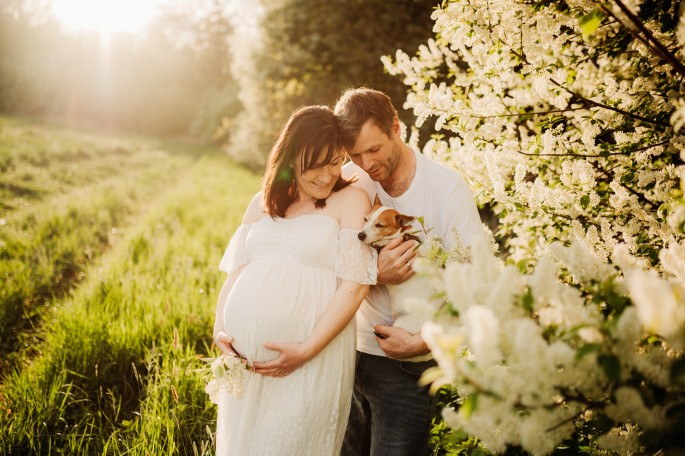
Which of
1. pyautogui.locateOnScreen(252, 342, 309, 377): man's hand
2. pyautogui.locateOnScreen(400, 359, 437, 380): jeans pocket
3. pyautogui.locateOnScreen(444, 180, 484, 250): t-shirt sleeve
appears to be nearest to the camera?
pyautogui.locateOnScreen(252, 342, 309, 377): man's hand

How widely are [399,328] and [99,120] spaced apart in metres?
37.9

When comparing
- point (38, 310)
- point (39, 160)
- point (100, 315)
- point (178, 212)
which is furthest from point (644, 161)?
point (39, 160)

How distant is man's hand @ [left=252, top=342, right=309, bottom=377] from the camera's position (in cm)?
190

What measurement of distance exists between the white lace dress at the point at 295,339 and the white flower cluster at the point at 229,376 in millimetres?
57

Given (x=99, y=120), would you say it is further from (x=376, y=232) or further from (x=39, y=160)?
(x=376, y=232)

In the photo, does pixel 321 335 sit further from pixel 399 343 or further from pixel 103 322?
pixel 103 322

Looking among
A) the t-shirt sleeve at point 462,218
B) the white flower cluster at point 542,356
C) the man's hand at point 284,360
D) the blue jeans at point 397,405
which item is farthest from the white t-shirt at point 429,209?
the white flower cluster at point 542,356

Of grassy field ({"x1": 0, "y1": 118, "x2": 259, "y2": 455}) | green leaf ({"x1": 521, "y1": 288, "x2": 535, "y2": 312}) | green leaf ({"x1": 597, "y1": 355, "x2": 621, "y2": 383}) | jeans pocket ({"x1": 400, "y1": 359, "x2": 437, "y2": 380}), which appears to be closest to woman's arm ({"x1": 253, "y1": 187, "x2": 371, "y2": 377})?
jeans pocket ({"x1": 400, "y1": 359, "x2": 437, "y2": 380})

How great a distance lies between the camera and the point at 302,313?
1.99m

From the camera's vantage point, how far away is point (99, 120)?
109ft

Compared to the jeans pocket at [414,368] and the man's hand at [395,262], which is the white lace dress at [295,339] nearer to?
the man's hand at [395,262]

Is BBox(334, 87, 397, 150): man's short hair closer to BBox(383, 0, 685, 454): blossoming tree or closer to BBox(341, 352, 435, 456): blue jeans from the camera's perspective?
BBox(383, 0, 685, 454): blossoming tree

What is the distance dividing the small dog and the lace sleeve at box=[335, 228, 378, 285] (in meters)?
0.04

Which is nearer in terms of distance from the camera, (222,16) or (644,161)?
(644,161)
